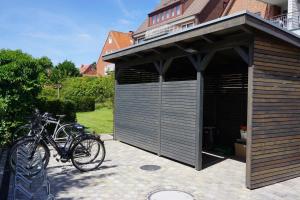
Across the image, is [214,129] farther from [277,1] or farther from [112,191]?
[277,1]

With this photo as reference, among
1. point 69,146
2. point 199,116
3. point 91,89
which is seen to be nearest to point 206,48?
point 199,116

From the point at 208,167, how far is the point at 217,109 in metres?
3.15

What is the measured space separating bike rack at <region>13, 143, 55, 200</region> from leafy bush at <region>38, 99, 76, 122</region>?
458cm

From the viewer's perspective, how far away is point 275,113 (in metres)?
5.79

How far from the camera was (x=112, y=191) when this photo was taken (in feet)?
17.3

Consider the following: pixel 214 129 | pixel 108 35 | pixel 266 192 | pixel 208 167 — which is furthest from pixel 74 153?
pixel 108 35

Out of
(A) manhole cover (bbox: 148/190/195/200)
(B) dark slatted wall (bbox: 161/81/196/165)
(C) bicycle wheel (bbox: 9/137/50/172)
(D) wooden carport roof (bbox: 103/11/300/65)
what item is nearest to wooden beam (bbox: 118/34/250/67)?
(D) wooden carport roof (bbox: 103/11/300/65)

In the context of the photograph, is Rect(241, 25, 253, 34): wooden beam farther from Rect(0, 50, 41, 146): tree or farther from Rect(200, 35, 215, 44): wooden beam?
Rect(0, 50, 41, 146): tree

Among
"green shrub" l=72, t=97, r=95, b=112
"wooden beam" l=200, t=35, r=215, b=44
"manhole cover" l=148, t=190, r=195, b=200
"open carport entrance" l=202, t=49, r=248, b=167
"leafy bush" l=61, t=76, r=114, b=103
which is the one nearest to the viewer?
"manhole cover" l=148, t=190, r=195, b=200

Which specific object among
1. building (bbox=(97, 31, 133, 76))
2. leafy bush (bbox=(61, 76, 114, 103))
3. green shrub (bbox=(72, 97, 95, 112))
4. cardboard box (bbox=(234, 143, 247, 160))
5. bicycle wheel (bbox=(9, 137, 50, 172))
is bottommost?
cardboard box (bbox=(234, 143, 247, 160))

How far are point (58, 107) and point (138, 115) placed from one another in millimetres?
3711

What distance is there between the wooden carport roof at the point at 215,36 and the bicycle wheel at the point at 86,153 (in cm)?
282

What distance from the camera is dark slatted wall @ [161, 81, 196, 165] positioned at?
6.82m

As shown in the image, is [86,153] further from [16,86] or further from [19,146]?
[16,86]
